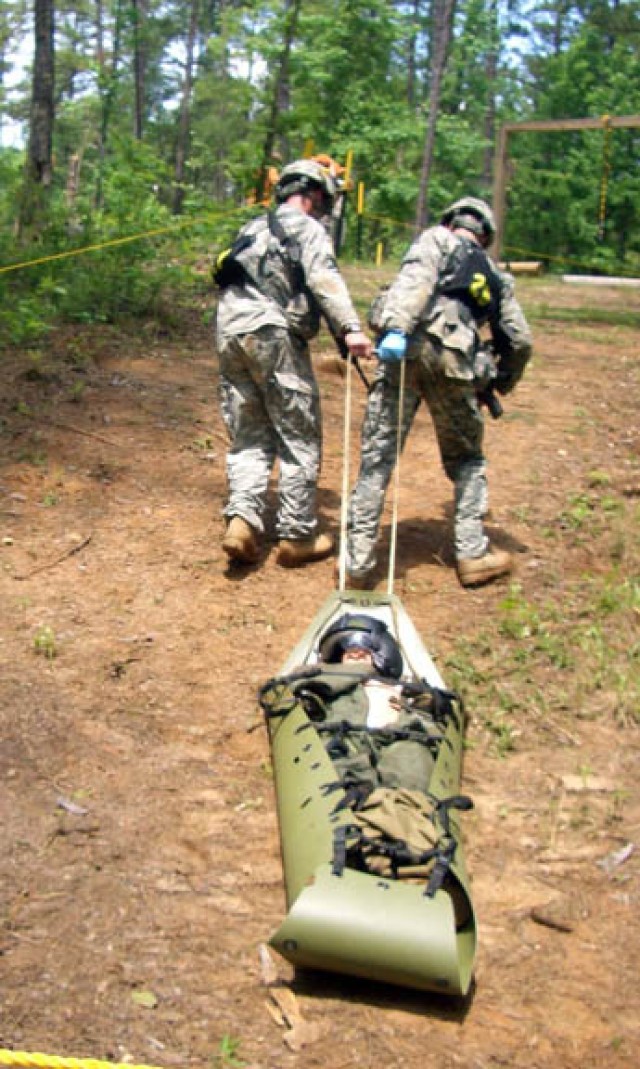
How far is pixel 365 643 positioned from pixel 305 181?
2742mm

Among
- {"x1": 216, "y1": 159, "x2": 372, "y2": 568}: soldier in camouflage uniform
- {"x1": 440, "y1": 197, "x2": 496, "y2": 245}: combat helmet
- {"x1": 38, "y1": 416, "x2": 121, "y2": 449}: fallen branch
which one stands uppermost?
{"x1": 440, "y1": 197, "x2": 496, "y2": 245}: combat helmet

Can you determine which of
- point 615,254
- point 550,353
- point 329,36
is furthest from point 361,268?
point 615,254

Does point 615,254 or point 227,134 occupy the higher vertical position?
point 227,134

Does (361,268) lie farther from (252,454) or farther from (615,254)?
(615,254)

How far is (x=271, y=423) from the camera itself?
253 inches

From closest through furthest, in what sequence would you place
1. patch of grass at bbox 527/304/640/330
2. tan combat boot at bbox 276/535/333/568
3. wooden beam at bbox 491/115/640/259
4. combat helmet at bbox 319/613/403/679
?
1. combat helmet at bbox 319/613/403/679
2. tan combat boot at bbox 276/535/333/568
3. patch of grass at bbox 527/304/640/330
4. wooden beam at bbox 491/115/640/259

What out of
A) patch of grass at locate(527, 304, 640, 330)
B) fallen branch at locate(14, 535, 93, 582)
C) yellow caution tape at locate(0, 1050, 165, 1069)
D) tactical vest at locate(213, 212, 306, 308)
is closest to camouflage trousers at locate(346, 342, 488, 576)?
tactical vest at locate(213, 212, 306, 308)

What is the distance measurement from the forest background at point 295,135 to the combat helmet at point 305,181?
332cm

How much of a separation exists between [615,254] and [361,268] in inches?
607

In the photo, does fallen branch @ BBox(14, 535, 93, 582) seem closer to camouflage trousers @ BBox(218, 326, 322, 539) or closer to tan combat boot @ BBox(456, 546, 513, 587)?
camouflage trousers @ BBox(218, 326, 322, 539)

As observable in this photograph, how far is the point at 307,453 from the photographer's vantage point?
20.7 ft

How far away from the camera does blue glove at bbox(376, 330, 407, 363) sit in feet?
18.4

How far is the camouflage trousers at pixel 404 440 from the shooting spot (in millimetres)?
6000

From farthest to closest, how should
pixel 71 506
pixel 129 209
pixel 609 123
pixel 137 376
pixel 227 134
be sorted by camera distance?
pixel 227 134 → pixel 609 123 → pixel 129 209 → pixel 137 376 → pixel 71 506
